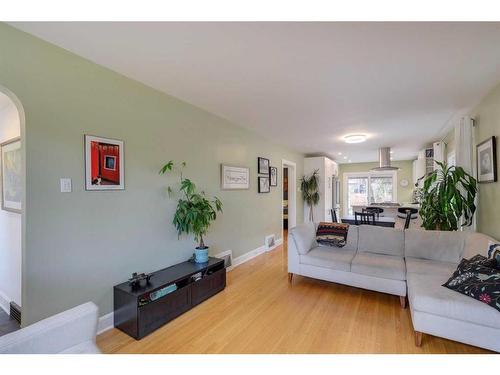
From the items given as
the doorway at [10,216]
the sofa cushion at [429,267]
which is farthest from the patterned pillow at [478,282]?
the doorway at [10,216]

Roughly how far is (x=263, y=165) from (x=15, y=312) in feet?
12.6

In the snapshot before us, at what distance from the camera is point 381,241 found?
3.13 metres

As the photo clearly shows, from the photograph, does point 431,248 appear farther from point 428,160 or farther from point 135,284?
point 428,160

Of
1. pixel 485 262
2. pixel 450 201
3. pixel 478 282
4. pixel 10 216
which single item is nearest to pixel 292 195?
pixel 450 201

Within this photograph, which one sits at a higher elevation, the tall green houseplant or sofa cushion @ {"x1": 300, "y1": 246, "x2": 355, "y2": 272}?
the tall green houseplant

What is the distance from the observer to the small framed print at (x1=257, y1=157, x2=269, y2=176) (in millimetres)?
4586

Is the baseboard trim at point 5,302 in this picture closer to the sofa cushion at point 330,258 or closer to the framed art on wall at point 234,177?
the framed art on wall at point 234,177

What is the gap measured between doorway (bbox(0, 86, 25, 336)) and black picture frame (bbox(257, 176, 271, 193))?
130 inches

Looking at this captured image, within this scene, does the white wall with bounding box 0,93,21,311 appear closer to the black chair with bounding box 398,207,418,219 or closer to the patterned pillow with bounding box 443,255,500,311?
the patterned pillow with bounding box 443,255,500,311

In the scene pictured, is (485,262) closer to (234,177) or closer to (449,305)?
(449,305)

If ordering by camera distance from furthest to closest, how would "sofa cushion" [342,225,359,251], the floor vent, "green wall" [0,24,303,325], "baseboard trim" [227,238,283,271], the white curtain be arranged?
"baseboard trim" [227,238,283,271] → "sofa cushion" [342,225,359,251] → the white curtain → the floor vent → "green wall" [0,24,303,325]

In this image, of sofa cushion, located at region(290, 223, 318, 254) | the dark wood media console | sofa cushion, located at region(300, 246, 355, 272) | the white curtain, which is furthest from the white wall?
the white curtain

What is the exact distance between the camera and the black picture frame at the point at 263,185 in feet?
15.0

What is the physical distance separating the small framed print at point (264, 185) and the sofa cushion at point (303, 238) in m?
1.45
